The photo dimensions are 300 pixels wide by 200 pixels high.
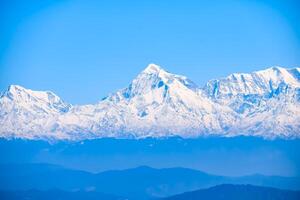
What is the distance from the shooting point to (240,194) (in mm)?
160375

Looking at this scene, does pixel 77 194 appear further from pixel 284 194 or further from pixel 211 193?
pixel 284 194

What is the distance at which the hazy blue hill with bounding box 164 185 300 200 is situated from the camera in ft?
518

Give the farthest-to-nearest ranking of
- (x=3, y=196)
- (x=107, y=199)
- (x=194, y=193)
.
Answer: (x=107, y=199)
(x=3, y=196)
(x=194, y=193)

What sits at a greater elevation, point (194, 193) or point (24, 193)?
point (24, 193)

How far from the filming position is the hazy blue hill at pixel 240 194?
6220 inches

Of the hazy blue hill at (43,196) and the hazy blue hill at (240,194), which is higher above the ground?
the hazy blue hill at (43,196)

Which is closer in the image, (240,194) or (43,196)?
(240,194)

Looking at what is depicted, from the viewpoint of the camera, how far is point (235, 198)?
159m

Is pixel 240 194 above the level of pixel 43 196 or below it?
below

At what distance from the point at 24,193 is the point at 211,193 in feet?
169

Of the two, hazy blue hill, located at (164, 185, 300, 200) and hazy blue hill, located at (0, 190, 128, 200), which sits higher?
hazy blue hill, located at (0, 190, 128, 200)

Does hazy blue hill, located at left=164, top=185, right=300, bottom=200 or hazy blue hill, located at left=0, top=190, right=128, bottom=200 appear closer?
hazy blue hill, located at left=164, top=185, right=300, bottom=200

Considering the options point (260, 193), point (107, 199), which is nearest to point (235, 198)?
point (260, 193)

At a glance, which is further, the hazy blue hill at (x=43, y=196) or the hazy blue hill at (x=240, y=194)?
the hazy blue hill at (x=43, y=196)
